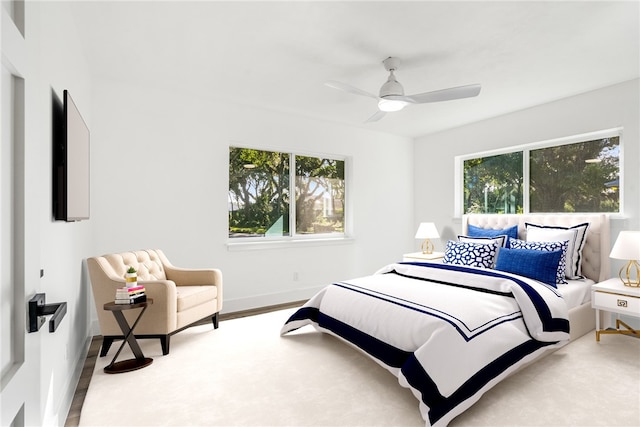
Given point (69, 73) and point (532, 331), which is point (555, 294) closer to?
point (532, 331)

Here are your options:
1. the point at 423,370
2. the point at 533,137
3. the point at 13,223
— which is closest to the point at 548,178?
the point at 533,137

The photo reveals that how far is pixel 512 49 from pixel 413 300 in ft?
6.95

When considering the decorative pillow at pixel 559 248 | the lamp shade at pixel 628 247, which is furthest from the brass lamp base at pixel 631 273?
the decorative pillow at pixel 559 248

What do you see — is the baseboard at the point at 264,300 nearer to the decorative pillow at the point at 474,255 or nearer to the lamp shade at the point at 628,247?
the decorative pillow at the point at 474,255

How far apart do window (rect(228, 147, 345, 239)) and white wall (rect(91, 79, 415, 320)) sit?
0.19 meters

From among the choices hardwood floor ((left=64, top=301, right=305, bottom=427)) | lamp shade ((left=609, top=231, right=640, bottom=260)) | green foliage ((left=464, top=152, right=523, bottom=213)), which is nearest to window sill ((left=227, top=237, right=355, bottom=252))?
hardwood floor ((left=64, top=301, right=305, bottom=427))

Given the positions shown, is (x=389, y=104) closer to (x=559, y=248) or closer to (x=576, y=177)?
(x=559, y=248)

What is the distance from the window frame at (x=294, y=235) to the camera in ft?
14.1

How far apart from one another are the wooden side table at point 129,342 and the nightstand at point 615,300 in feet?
12.2

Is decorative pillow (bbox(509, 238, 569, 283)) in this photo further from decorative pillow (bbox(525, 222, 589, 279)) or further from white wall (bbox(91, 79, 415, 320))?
white wall (bbox(91, 79, 415, 320))

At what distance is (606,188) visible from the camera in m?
3.76

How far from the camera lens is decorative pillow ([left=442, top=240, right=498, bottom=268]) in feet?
11.9

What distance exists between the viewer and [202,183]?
13.0 ft

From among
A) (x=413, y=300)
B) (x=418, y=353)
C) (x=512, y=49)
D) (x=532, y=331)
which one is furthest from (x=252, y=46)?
(x=532, y=331)
